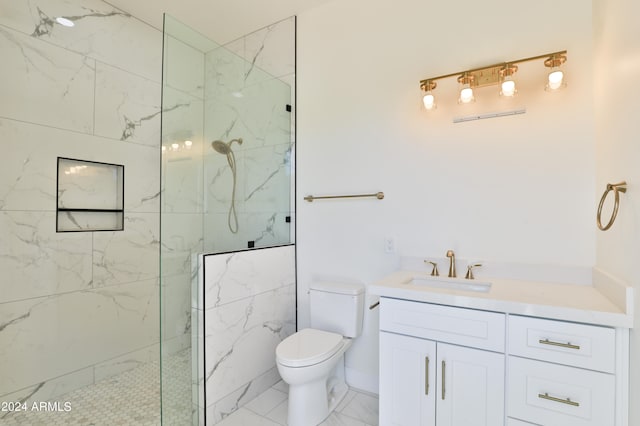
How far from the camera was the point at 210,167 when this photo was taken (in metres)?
2.09

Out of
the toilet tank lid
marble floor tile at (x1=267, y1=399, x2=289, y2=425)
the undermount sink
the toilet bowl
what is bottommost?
marble floor tile at (x1=267, y1=399, x2=289, y2=425)

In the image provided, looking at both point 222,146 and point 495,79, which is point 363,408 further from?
point 495,79

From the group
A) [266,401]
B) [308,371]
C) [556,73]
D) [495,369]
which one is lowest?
[266,401]

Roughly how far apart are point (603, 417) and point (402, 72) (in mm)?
2042

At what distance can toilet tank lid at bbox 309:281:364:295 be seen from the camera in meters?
2.11

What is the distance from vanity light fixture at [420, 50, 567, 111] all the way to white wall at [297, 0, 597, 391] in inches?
2.9

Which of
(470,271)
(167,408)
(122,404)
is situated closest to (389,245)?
(470,271)

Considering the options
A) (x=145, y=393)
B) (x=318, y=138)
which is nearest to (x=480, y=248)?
(x=318, y=138)

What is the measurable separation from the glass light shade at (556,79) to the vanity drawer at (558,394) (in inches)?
53.0

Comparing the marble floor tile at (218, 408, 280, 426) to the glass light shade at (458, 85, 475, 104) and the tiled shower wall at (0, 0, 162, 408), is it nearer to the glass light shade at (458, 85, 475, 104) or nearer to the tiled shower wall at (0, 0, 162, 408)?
the tiled shower wall at (0, 0, 162, 408)

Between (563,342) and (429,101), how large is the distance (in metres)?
1.43

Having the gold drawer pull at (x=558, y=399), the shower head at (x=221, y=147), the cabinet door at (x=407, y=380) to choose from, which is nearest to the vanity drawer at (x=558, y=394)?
the gold drawer pull at (x=558, y=399)

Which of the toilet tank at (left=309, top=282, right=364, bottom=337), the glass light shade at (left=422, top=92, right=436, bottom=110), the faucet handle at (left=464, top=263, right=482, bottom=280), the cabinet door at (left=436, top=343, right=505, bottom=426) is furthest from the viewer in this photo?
the toilet tank at (left=309, top=282, right=364, bottom=337)

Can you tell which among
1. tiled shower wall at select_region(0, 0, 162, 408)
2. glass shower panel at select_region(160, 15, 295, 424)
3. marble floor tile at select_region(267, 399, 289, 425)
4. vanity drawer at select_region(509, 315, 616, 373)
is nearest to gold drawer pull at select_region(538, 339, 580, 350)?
vanity drawer at select_region(509, 315, 616, 373)
